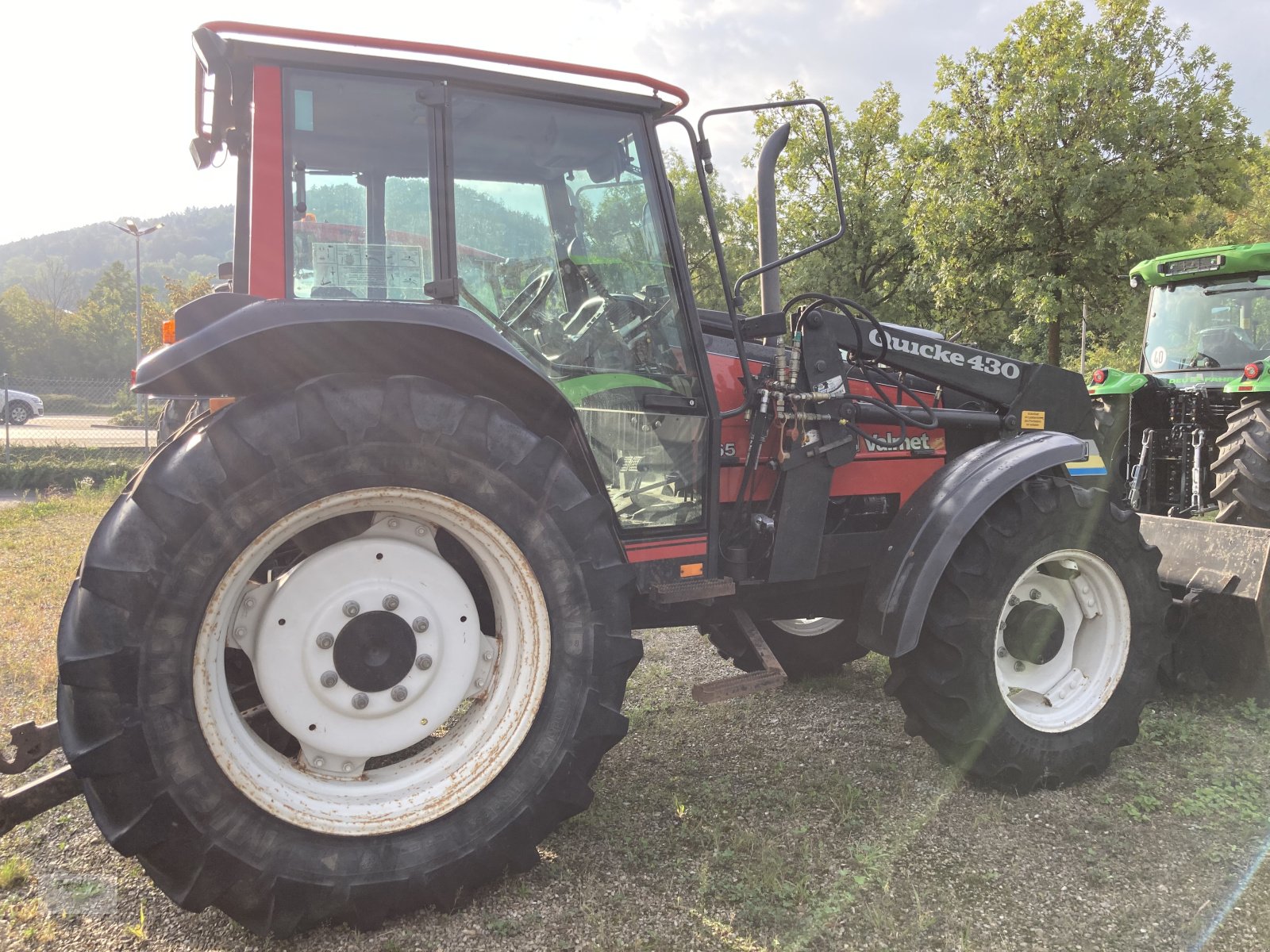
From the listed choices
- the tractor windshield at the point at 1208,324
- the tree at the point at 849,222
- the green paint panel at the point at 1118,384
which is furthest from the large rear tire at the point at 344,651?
the tree at the point at 849,222

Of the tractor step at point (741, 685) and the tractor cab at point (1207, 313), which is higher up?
the tractor cab at point (1207, 313)

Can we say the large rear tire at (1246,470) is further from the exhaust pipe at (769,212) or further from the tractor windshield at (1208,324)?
the exhaust pipe at (769,212)

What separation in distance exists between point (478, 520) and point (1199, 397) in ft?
21.8

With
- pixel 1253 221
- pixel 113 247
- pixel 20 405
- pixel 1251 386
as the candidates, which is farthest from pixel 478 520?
pixel 113 247

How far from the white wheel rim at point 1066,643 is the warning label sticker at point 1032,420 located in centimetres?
78

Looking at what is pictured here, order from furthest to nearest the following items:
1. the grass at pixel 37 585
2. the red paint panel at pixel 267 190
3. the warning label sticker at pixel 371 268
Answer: the grass at pixel 37 585, the warning label sticker at pixel 371 268, the red paint panel at pixel 267 190

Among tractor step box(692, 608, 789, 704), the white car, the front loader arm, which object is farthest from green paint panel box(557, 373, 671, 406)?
the white car

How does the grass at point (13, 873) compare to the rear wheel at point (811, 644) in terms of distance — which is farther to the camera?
the rear wheel at point (811, 644)

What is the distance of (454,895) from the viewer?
2.34 metres

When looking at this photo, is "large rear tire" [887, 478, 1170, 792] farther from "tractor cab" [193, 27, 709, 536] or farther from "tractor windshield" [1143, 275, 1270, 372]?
"tractor windshield" [1143, 275, 1270, 372]

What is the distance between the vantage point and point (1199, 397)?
6.75 meters

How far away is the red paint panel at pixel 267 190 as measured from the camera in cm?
242

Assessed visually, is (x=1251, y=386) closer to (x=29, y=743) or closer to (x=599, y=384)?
(x=599, y=384)

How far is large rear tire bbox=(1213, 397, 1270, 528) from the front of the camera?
212 inches
